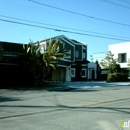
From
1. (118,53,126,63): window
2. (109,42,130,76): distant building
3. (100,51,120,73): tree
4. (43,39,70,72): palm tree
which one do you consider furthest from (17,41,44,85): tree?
(118,53,126,63): window

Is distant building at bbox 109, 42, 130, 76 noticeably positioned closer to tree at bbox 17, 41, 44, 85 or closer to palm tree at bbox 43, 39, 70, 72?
palm tree at bbox 43, 39, 70, 72

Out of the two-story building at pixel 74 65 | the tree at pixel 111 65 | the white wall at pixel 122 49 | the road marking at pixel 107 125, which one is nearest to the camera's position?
the road marking at pixel 107 125

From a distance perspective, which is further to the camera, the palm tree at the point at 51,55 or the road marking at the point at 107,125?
the palm tree at the point at 51,55

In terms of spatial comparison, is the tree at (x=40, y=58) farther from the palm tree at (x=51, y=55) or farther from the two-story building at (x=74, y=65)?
the two-story building at (x=74, y=65)

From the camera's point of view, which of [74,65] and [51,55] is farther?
[74,65]

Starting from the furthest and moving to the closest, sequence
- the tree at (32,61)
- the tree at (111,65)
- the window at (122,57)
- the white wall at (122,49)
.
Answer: the window at (122,57) < the white wall at (122,49) < the tree at (111,65) < the tree at (32,61)

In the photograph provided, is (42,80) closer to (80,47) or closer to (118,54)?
(80,47)

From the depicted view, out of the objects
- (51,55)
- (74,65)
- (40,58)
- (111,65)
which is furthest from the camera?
(111,65)

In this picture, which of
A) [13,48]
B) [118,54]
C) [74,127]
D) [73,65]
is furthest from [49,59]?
[118,54]

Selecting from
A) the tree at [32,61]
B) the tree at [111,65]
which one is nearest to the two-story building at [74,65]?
the tree at [111,65]

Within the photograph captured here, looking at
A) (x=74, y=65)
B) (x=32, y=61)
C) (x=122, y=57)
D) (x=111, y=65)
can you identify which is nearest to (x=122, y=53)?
(x=122, y=57)

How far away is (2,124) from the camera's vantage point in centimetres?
782

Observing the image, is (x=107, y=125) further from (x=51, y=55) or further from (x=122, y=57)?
(x=122, y=57)

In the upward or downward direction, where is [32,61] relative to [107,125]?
upward
